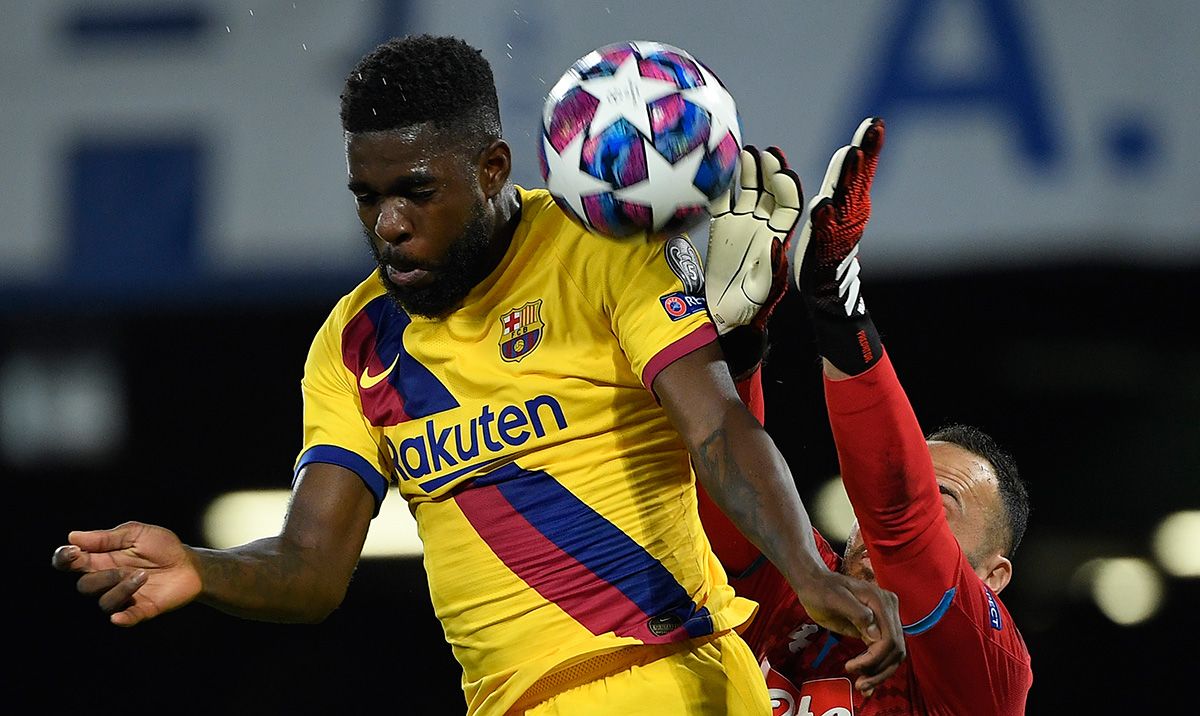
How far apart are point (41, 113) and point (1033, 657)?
4.14 metres

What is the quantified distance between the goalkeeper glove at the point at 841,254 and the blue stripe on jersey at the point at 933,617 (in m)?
0.54

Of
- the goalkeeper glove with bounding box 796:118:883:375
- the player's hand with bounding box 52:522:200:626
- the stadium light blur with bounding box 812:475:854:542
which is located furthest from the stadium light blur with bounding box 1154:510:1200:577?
the player's hand with bounding box 52:522:200:626

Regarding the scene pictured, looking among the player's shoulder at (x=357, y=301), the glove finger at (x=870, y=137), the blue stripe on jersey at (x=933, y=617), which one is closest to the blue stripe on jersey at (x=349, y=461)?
the player's shoulder at (x=357, y=301)

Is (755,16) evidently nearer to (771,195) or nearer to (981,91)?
(981,91)

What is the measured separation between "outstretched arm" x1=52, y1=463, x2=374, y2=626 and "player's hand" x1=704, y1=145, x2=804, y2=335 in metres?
0.71

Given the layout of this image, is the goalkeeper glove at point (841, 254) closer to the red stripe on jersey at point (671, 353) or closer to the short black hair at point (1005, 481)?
the red stripe on jersey at point (671, 353)

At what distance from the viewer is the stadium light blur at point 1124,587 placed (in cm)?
628

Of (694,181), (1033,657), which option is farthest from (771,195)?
(1033,657)

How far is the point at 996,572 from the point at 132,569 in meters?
2.13

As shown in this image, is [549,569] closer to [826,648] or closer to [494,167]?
[494,167]

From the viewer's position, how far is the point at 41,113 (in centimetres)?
522

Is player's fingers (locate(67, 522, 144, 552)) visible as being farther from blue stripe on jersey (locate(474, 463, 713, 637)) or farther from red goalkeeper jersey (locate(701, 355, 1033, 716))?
red goalkeeper jersey (locate(701, 355, 1033, 716))

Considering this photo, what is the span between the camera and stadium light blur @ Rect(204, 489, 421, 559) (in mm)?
6719

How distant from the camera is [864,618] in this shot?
6.93 feet
